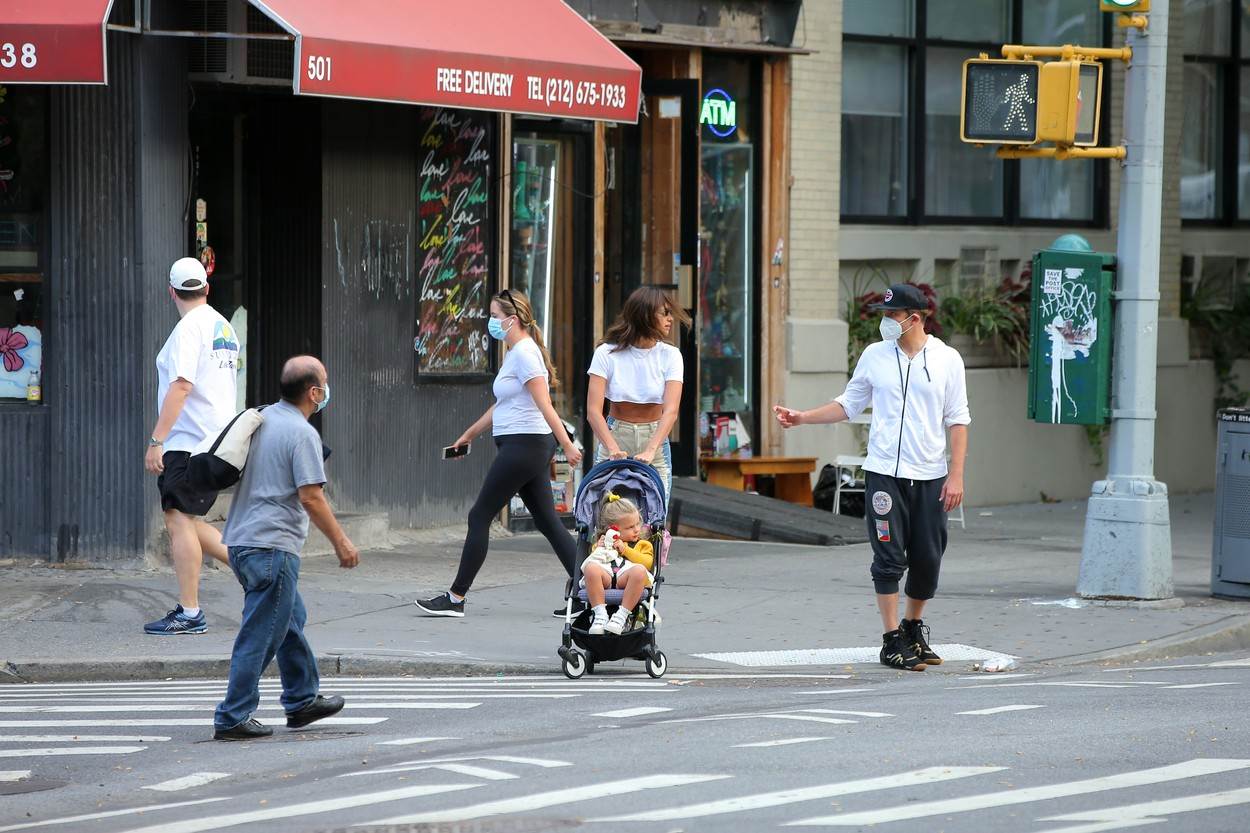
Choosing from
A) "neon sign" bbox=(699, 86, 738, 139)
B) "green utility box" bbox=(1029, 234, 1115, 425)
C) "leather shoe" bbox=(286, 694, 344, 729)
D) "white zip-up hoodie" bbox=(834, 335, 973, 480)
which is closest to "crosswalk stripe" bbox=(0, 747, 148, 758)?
"leather shoe" bbox=(286, 694, 344, 729)

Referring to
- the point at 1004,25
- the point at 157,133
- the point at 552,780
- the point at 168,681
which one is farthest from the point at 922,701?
the point at 1004,25

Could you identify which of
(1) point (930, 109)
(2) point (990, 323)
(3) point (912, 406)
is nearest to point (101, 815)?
(3) point (912, 406)

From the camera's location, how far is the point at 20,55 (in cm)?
1128

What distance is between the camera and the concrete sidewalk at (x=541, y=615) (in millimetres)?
10141

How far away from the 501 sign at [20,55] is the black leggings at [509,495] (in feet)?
11.2

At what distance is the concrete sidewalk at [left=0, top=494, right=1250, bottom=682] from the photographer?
1014cm

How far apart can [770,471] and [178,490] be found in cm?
743

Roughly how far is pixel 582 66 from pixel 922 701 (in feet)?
20.6

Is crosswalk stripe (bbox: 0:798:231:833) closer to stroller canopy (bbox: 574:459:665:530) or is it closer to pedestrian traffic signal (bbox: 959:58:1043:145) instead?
stroller canopy (bbox: 574:459:665:530)

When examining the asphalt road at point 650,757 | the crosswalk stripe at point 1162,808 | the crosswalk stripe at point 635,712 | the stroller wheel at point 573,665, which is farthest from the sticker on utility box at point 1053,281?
the crosswalk stripe at point 1162,808

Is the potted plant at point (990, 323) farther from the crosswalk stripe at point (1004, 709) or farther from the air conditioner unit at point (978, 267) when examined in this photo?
the crosswalk stripe at point (1004, 709)

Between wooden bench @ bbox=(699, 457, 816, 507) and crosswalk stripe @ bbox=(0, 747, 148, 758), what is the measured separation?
373 inches

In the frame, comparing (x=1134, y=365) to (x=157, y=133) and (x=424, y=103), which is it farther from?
(x=157, y=133)

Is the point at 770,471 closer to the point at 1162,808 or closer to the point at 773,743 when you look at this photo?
the point at 773,743
